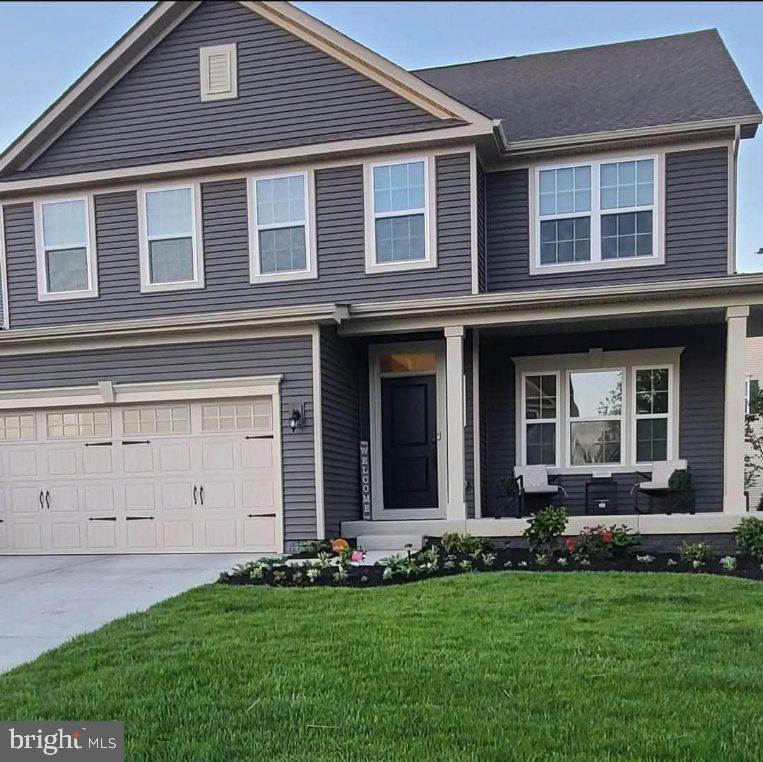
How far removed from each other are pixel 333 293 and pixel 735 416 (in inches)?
205

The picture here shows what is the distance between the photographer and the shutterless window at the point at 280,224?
364 inches

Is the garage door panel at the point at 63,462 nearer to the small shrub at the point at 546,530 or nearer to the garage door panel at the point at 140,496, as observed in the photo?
the garage door panel at the point at 140,496

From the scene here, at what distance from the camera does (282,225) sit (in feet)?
30.4

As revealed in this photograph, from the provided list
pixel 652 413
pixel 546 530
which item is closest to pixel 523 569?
pixel 546 530

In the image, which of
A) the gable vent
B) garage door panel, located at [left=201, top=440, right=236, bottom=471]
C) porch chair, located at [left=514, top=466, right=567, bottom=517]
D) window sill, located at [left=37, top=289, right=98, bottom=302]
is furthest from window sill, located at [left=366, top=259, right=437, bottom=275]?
window sill, located at [left=37, top=289, right=98, bottom=302]

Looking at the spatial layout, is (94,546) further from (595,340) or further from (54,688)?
(595,340)

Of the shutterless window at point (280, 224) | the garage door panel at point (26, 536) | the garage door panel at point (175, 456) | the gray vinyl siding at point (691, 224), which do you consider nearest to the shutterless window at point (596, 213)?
the gray vinyl siding at point (691, 224)

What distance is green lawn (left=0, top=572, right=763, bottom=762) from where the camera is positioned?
2.82 metres

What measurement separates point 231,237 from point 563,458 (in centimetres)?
569

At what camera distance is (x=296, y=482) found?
8195 millimetres

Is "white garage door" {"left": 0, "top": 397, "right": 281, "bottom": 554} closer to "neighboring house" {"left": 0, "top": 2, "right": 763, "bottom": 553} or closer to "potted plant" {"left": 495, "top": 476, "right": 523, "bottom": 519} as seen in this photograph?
"neighboring house" {"left": 0, "top": 2, "right": 763, "bottom": 553}

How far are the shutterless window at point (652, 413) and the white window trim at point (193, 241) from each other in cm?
Result: 642

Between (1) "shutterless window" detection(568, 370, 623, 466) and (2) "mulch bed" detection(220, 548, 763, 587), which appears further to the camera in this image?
(1) "shutterless window" detection(568, 370, 623, 466)

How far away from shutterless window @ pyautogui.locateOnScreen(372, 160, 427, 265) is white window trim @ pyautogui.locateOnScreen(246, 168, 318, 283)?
0.88 m
